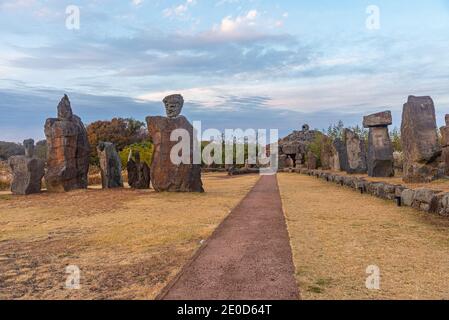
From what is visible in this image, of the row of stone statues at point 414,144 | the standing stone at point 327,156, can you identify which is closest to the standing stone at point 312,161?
the standing stone at point 327,156

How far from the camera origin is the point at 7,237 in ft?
24.7

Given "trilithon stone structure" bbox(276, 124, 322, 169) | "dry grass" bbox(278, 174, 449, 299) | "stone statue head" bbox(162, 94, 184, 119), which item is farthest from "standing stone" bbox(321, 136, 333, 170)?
"dry grass" bbox(278, 174, 449, 299)

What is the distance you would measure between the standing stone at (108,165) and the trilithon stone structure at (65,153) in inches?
33.3

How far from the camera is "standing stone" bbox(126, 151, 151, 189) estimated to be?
1758 centimetres

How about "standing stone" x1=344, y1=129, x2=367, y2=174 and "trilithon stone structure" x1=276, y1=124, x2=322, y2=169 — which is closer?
"standing stone" x1=344, y1=129, x2=367, y2=174

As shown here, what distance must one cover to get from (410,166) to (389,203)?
2502mm

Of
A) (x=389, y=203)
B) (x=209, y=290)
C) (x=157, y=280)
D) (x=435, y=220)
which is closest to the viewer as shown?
(x=209, y=290)

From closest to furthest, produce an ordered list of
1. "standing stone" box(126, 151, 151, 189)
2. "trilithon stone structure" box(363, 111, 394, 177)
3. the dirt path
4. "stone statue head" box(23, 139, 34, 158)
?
the dirt path → "trilithon stone structure" box(363, 111, 394, 177) → "standing stone" box(126, 151, 151, 189) → "stone statue head" box(23, 139, 34, 158)

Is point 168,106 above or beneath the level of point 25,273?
above

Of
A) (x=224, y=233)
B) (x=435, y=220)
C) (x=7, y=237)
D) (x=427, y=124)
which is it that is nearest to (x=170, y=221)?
(x=224, y=233)

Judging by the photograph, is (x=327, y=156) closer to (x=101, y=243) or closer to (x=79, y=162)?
(x=79, y=162)

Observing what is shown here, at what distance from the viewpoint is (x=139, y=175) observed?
695 inches

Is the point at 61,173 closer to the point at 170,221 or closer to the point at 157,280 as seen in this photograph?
the point at 170,221

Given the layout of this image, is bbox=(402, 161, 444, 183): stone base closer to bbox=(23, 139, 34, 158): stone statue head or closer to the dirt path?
the dirt path
